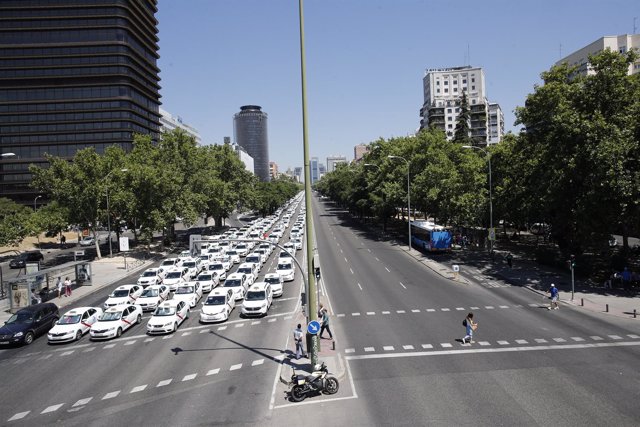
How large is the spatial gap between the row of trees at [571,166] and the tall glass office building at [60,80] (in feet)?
266

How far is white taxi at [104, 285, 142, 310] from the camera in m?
28.4

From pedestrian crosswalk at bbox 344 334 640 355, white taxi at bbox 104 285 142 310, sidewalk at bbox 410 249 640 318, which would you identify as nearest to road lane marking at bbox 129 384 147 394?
pedestrian crosswalk at bbox 344 334 640 355

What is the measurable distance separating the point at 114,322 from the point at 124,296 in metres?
6.43

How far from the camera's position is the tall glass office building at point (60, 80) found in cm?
10281

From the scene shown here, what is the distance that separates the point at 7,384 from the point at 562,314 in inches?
984

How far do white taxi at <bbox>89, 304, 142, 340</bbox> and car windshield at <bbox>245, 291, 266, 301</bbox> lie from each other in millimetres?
6026

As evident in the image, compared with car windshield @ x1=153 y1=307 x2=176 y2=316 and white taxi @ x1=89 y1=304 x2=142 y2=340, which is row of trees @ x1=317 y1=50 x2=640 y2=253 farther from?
white taxi @ x1=89 y1=304 x2=142 y2=340

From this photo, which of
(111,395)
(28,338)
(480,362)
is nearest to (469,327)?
(480,362)

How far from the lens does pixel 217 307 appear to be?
25.5m

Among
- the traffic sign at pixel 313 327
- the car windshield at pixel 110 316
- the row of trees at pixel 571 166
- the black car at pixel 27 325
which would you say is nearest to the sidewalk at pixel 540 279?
the row of trees at pixel 571 166

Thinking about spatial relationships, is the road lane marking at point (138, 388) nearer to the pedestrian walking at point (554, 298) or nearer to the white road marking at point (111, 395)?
the white road marking at point (111, 395)

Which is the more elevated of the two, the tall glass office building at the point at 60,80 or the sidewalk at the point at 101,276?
the tall glass office building at the point at 60,80

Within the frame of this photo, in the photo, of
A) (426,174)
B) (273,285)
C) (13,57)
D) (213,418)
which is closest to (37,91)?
(13,57)

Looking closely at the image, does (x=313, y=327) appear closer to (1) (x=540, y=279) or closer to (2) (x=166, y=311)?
(2) (x=166, y=311)
